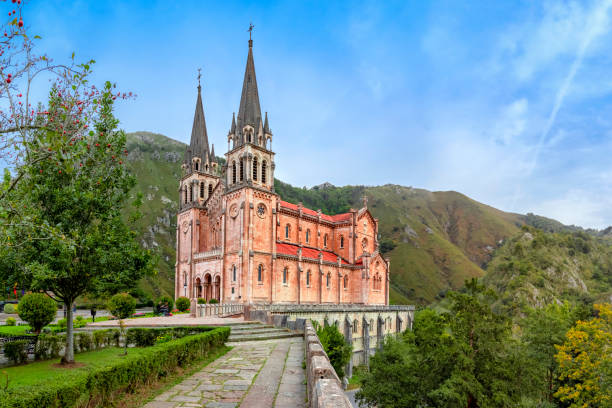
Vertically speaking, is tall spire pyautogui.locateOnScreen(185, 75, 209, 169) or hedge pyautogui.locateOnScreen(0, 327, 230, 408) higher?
tall spire pyautogui.locateOnScreen(185, 75, 209, 169)

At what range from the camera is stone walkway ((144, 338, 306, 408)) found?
761 centimetres

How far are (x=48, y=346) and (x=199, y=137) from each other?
3611 cm

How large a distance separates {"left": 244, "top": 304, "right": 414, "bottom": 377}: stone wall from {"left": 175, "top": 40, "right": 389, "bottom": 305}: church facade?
→ 3.15 metres

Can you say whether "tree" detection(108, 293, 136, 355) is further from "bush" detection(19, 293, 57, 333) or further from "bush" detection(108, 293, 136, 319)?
"bush" detection(19, 293, 57, 333)

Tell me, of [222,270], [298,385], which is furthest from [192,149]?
[298,385]

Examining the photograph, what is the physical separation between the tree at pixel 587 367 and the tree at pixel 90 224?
1164 inches

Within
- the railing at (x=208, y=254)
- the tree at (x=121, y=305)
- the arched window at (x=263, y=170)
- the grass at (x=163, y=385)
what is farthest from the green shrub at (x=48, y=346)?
the arched window at (x=263, y=170)

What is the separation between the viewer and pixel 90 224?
13539mm

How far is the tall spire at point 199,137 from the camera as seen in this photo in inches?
1850

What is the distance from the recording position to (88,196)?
1242 centimetres

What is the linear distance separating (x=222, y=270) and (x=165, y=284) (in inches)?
2545

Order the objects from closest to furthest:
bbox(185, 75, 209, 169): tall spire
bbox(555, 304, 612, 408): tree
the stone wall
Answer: bbox(555, 304, 612, 408): tree < the stone wall < bbox(185, 75, 209, 169): tall spire

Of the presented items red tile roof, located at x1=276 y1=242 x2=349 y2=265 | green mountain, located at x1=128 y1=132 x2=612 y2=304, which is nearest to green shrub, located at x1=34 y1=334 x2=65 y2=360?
red tile roof, located at x1=276 y1=242 x2=349 y2=265

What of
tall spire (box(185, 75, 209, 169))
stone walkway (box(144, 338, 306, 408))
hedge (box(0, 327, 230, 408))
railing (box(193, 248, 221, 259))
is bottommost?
stone walkway (box(144, 338, 306, 408))
